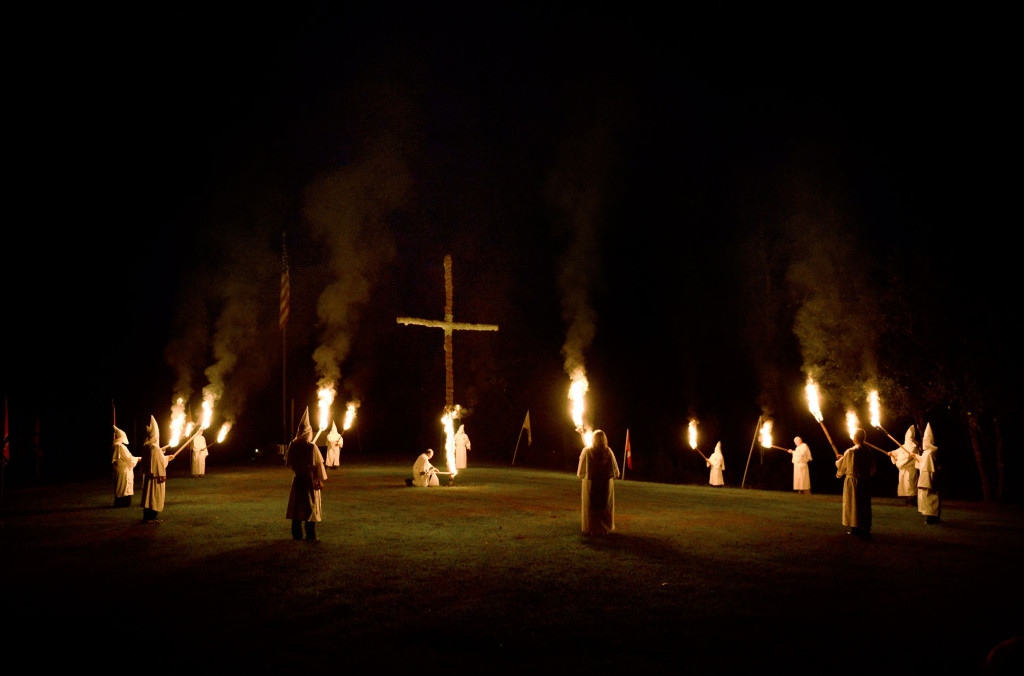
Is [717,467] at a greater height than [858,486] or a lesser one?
lesser

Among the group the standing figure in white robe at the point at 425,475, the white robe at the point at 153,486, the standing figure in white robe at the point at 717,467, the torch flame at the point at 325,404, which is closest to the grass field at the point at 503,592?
the white robe at the point at 153,486

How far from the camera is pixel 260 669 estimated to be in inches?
223

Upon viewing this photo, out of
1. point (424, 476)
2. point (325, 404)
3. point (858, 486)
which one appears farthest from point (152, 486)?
point (325, 404)

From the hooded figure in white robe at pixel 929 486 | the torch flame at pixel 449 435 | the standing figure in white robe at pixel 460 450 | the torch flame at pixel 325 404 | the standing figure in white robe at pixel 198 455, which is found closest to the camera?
the hooded figure in white robe at pixel 929 486

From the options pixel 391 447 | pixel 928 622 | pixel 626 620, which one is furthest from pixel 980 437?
pixel 391 447

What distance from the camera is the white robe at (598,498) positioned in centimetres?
1253

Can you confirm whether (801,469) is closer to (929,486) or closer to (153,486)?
(929,486)

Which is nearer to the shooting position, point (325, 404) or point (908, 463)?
point (908, 463)

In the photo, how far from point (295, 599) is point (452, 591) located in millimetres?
1937

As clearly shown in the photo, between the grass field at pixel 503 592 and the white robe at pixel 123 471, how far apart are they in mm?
1133

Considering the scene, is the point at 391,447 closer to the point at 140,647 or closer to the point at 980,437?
the point at 980,437

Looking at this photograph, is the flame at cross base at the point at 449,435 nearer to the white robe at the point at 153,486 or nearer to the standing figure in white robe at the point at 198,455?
the white robe at the point at 153,486

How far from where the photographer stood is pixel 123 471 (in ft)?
52.3

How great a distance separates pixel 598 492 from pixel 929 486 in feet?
27.9
